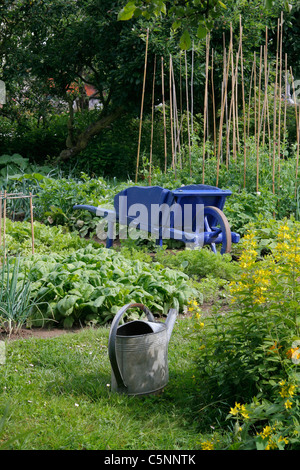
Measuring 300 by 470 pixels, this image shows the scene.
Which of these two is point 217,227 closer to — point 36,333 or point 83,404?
point 36,333

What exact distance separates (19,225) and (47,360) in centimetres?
358

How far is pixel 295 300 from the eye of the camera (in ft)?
8.32

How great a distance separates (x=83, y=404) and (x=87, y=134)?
35.5 ft

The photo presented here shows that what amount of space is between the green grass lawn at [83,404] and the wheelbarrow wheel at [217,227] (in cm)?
194

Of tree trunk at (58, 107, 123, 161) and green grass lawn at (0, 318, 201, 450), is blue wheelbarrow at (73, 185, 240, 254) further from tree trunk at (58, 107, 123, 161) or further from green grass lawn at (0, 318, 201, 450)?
tree trunk at (58, 107, 123, 161)

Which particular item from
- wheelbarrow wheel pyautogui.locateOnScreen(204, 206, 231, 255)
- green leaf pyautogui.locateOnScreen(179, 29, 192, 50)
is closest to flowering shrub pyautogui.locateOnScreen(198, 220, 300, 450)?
green leaf pyautogui.locateOnScreen(179, 29, 192, 50)

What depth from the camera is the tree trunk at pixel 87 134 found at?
42.5ft

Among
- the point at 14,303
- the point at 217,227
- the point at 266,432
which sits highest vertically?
the point at 217,227

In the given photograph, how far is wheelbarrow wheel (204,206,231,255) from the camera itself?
17.6 feet

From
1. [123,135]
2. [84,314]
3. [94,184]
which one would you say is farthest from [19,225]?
[123,135]

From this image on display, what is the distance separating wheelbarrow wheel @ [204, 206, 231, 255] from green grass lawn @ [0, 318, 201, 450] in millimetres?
1943

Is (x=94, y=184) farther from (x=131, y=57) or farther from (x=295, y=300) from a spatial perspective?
(x=295, y=300)

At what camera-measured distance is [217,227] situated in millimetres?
5992

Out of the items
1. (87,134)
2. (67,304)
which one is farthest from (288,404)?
(87,134)
